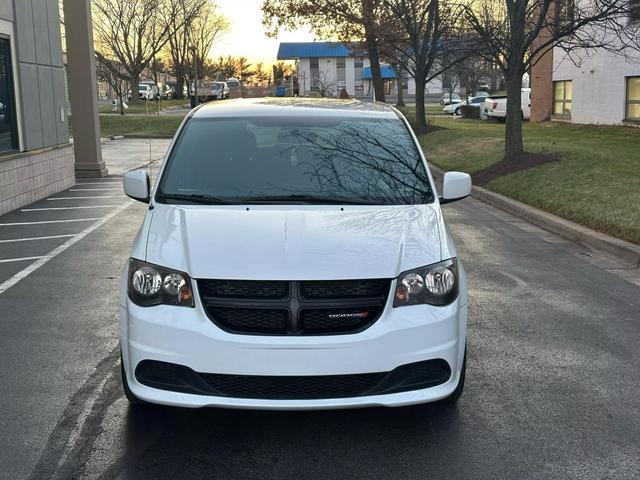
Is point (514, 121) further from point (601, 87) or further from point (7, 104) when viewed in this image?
point (601, 87)

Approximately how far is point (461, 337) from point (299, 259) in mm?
996

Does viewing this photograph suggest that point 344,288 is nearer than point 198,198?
Yes

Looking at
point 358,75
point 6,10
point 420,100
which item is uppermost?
point 358,75

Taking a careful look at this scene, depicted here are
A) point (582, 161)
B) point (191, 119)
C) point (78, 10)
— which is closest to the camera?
point (191, 119)

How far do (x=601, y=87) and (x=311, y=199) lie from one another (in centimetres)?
2592

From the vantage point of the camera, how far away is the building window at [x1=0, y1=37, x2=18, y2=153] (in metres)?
12.4

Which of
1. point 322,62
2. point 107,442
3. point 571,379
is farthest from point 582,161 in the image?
point 322,62

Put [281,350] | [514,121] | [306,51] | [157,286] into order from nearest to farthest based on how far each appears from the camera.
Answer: [281,350] < [157,286] < [514,121] < [306,51]

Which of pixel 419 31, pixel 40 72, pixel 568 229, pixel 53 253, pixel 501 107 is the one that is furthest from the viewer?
pixel 501 107

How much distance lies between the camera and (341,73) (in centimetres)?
8994

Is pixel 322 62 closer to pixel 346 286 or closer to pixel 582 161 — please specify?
pixel 582 161

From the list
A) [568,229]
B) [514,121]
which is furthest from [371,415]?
[514,121]

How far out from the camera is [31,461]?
372 centimetres

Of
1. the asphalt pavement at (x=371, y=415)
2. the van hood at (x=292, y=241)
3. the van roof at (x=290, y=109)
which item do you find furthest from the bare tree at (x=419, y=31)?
the van hood at (x=292, y=241)
